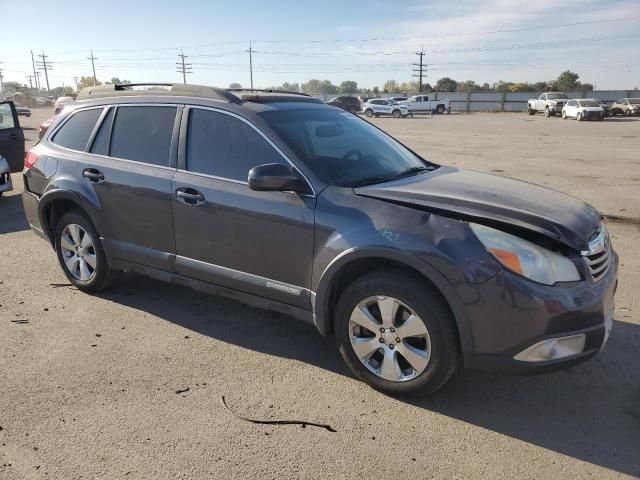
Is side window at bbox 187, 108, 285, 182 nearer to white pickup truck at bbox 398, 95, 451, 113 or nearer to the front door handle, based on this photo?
the front door handle

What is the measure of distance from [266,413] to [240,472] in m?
0.52

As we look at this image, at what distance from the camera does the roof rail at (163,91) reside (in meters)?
4.10

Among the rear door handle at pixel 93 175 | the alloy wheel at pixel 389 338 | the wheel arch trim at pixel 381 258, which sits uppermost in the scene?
the rear door handle at pixel 93 175

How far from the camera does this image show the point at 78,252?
16.3 ft

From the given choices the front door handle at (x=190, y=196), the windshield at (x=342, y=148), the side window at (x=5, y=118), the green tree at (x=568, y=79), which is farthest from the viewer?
the green tree at (x=568, y=79)

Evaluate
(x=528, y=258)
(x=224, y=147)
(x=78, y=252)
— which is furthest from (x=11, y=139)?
(x=528, y=258)

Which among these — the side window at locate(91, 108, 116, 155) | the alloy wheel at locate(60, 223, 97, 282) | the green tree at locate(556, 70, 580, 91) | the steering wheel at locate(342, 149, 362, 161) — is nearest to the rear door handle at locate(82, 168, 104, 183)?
the side window at locate(91, 108, 116, 155)

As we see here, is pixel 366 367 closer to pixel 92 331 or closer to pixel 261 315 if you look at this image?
pixel 261 315

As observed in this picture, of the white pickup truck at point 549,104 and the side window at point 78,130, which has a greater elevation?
the side window at point 78,130

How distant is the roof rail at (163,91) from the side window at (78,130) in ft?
0.61

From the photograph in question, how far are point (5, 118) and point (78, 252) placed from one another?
20.8 ft

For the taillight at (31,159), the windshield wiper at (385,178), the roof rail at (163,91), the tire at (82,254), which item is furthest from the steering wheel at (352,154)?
the taillight at (31,159)

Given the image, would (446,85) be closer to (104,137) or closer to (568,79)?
(568,79)

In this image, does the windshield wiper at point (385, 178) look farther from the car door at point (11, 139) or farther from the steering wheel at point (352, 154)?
the car door at point (11, 139)
